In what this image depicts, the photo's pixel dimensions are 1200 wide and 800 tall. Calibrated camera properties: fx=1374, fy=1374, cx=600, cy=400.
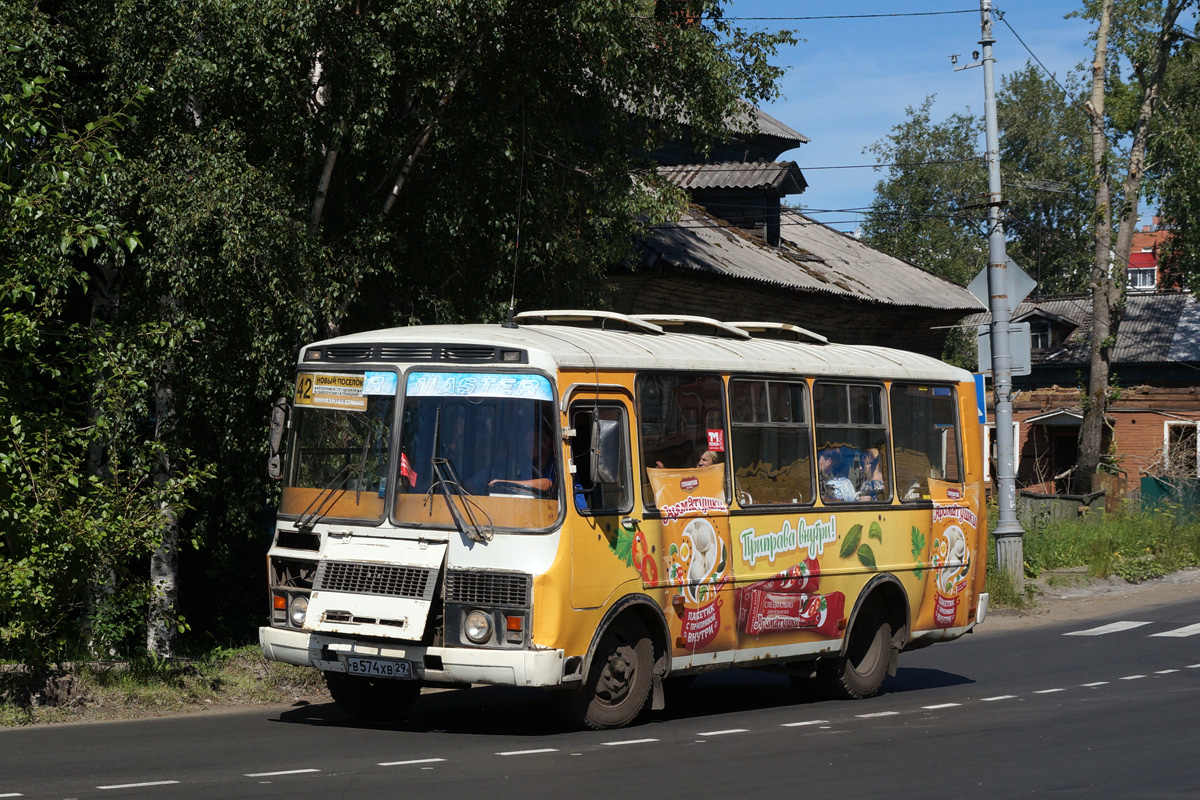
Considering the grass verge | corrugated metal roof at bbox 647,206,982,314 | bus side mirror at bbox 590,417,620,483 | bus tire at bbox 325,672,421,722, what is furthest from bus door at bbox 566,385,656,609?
corrugated metal roof at bbox 647,206,982,314

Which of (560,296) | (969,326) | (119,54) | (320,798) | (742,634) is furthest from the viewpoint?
(969,326)

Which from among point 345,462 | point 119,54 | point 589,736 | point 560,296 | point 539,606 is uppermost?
point 119,54

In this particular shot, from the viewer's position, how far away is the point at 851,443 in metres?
11.9

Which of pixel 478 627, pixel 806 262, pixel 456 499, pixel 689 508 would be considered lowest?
pixel 478 627

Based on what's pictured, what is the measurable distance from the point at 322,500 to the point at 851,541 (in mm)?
4589

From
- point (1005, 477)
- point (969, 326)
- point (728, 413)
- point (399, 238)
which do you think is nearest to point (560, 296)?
point (399, 238)

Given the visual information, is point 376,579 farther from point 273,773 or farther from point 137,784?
point 137,784

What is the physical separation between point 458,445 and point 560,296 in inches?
234

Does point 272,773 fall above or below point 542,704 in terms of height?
above

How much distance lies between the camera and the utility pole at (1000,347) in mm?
20109

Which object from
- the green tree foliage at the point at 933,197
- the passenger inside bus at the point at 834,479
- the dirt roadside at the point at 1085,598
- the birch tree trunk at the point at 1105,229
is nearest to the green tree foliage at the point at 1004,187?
the green tree foliage at the point at 933,197

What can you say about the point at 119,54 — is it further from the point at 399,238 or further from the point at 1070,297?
the point at 1070,297

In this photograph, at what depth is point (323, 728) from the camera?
985 cm

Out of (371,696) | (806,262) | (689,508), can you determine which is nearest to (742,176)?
(806,262)
